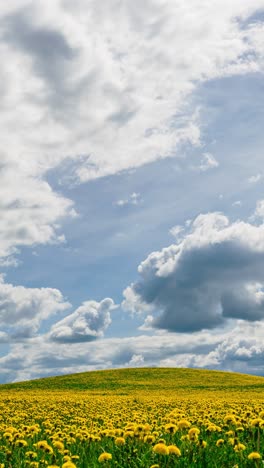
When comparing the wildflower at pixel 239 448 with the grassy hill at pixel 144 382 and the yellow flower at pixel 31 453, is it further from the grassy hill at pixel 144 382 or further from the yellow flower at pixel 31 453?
the grassy hill at pixel 144 382

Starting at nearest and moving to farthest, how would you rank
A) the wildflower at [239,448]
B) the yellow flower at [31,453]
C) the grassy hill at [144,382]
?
the wildflower at [239,448] → the yellow flower at [31,453] → the grassy hill at [144,382]

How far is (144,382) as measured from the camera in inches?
2210

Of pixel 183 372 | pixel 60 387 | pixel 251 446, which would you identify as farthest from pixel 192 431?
pixel 183 372

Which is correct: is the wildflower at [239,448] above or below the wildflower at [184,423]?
below

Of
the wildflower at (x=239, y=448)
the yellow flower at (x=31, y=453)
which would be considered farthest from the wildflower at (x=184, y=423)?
the yellow flower at (x=31, y=453)

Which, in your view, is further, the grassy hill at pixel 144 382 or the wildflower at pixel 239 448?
the grassy hill at pixel 144 382

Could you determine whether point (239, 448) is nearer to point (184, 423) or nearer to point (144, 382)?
point (184, 423)

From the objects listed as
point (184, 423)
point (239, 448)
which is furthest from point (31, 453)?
point (239, 448)

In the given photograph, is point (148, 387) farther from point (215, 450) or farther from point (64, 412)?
point (215, 450)

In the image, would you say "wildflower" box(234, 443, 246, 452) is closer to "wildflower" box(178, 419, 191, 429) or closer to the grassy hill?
"wildflower" box(178, 419, 191, 429)

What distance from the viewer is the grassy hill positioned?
51.2 metres

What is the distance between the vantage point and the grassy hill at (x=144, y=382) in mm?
51156

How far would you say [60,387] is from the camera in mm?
55500

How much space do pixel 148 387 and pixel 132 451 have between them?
44152 mm
